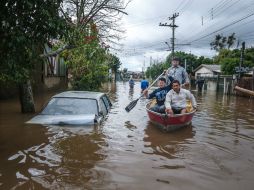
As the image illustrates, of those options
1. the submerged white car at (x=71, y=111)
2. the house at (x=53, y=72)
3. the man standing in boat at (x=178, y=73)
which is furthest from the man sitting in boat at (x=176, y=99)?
the house at (x=53, y=72)

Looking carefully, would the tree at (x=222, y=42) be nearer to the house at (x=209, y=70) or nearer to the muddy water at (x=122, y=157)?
the house at (x=209, y=70)

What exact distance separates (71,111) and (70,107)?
0.46ft

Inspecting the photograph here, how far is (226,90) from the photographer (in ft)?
121

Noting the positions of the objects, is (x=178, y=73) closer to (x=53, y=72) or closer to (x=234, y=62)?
(x=53, y=72)

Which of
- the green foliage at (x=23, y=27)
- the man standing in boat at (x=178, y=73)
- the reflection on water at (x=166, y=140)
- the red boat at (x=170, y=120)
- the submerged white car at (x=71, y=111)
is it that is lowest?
the reflection on water at (x=166, y=140)

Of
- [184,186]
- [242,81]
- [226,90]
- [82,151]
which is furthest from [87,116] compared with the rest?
[226,90]

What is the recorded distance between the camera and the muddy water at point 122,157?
6.01 metres

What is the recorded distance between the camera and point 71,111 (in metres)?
10.1

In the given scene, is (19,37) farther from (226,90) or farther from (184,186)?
(226,90)

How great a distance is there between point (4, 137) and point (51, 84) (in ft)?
65.1

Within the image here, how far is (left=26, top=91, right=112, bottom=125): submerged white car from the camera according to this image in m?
9.56

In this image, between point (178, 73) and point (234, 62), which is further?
point (234, 62)

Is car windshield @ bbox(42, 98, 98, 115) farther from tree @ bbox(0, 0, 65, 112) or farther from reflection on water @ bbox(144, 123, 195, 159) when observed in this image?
tree @ bbox(0, 0, 65, 112)

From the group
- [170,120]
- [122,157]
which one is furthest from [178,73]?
[122,157]
